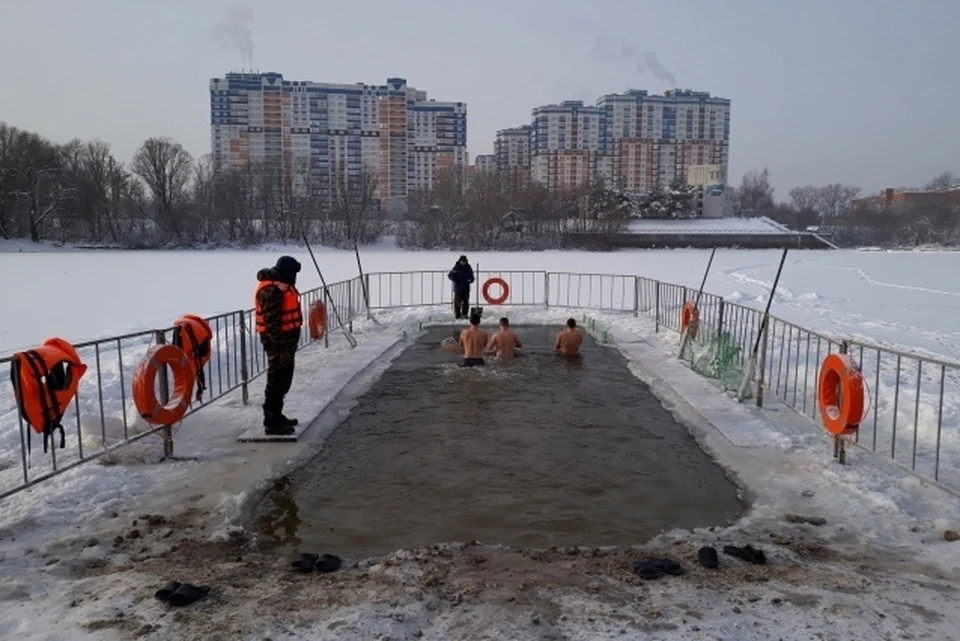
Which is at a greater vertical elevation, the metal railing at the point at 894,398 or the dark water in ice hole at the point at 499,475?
the metal railing at the point at 894,398

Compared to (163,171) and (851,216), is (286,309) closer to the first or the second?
(163,171)

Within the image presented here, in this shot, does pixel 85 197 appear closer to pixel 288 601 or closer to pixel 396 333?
pixel 396 333

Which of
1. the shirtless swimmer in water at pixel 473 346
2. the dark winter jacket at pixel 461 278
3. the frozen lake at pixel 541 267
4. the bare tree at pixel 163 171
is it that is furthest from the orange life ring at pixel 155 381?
the bare tree at pixel 163 171

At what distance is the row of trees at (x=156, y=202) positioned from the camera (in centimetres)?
6475

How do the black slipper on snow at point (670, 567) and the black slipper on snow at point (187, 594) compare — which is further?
the black slipper on snow at point (670, 567)

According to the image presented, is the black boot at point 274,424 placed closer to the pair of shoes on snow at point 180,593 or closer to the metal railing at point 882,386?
the pair of shoes on snow at point 180,593

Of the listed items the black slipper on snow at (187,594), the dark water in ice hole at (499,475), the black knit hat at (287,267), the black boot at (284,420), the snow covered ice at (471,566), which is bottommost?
the dark water in ice hole at (499,475)

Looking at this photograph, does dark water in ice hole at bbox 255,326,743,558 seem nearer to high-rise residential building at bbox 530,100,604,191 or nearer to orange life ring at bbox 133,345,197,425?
orange life ring at bbox 133,345,197,425

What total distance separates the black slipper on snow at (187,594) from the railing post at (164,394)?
2702 millimetres

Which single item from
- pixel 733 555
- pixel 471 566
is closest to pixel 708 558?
pixel 733 555

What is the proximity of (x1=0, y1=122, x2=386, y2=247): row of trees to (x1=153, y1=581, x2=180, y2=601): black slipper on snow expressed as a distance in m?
60.2

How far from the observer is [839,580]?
4.15 metres

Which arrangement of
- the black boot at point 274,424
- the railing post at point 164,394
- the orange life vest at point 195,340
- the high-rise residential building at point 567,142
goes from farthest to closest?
the high-rise residential building at point 567,142 → the black boot at point 274,424 → the orange life vest at point 195,340 → the railing post at point 164,394

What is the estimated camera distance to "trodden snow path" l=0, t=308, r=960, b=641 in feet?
11.9
